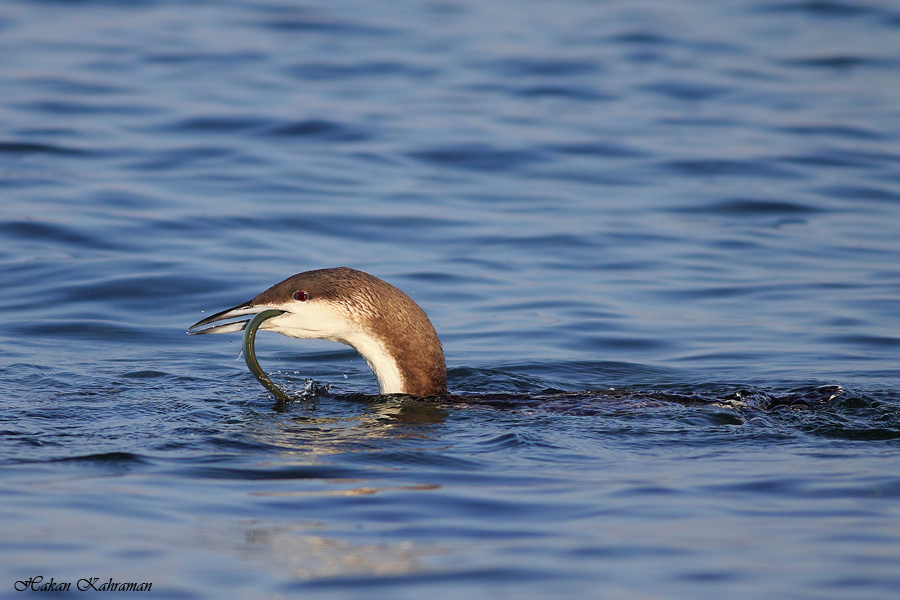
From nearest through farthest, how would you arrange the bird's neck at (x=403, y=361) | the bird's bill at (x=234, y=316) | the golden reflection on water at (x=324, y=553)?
the golden reflection on water at (x=324, y=553) < the bird's bill at (x=234, y=316) < the bird's neck at (x=403, y=361)

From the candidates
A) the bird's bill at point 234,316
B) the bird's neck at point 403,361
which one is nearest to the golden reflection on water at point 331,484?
the bird's neck at point 403,361

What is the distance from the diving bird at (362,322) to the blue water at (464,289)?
0.24m

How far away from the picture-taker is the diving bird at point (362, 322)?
6.86 m

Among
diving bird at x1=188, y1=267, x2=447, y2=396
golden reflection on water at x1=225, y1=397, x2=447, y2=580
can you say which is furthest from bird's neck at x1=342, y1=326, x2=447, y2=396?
golden reflection on water at x1=225, y1=397, x2=447, y2=580

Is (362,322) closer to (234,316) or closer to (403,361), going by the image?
(403,361)

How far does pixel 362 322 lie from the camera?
273 inches

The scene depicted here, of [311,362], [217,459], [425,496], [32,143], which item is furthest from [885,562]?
[32,143]

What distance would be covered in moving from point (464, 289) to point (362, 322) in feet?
12.0

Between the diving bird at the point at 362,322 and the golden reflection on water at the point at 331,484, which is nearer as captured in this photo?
the golden reflection on water at the point at 331,484

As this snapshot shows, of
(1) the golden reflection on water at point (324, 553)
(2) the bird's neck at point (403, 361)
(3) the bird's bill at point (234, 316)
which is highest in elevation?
(3) the bird's bill at point (234, 316)

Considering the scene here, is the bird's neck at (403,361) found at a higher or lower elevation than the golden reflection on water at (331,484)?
higher

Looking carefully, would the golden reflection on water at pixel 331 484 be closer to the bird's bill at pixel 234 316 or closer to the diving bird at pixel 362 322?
the diving bird at pixel 362 322

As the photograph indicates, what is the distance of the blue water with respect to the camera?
15.4 ft

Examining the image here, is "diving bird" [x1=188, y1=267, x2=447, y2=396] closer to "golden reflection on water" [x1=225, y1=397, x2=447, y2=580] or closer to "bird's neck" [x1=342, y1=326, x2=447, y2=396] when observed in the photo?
"bird's neck" [x1=342, y1=326, x2=447, y2=396]
